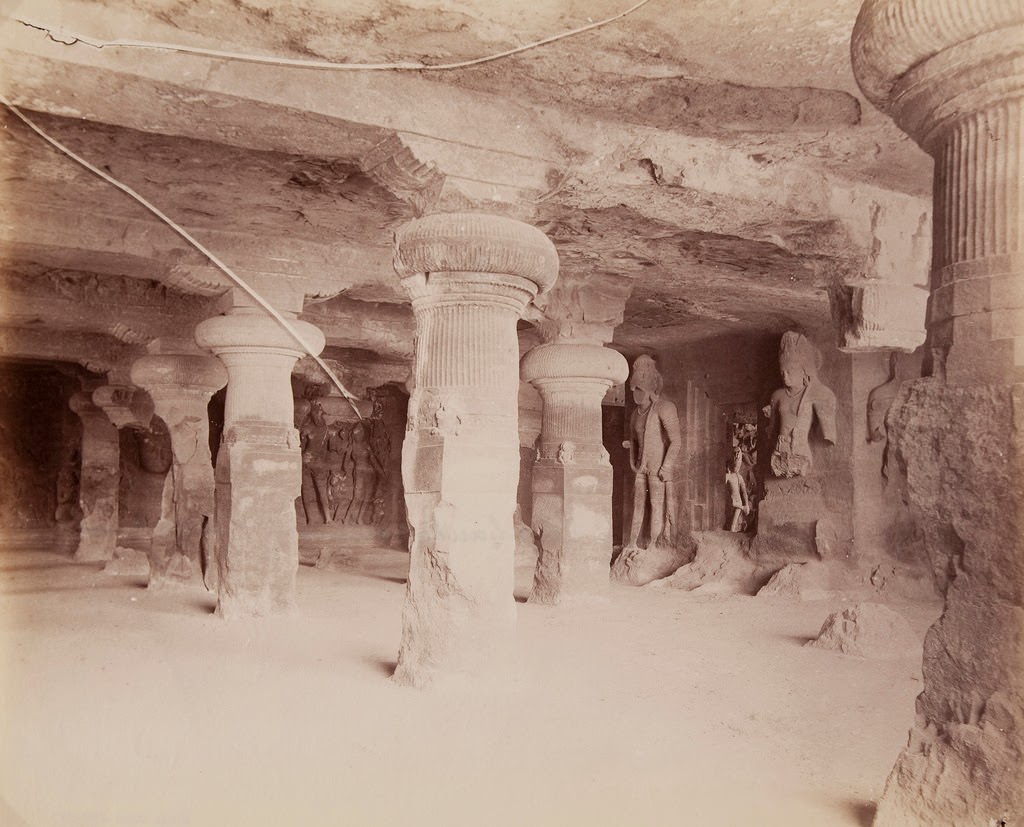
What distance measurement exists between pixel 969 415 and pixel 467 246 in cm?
276

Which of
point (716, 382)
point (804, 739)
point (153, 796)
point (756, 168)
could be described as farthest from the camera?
point (716, 382)

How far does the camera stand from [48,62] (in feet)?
12.3

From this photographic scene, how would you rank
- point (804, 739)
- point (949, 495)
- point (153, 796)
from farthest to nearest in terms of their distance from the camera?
point (804, 739)
point (153, 796)
point (949, 495)

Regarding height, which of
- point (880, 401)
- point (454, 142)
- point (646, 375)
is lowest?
point (880, 401)

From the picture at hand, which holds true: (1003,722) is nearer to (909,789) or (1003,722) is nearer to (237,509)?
(909,789)

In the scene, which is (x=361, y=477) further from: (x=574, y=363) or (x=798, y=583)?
(x=798, y=583)

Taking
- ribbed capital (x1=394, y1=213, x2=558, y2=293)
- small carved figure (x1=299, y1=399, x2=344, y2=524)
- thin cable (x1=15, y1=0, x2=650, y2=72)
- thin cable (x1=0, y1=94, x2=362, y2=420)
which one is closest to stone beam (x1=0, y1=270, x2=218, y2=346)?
thin cable (x1=0, y1=94, x2=362, y2=420)

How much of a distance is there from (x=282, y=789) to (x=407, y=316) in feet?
25.1

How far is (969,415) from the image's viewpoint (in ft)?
8.27

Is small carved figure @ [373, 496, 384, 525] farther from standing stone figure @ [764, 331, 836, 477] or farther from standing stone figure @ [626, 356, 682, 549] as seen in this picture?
standing stone figure @ [764, 331, 836, 477]

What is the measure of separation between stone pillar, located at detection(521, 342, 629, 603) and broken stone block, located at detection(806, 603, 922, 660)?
7.38 ft

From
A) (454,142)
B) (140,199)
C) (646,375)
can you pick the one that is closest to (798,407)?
(646,375)

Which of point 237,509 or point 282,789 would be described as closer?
point 282,789

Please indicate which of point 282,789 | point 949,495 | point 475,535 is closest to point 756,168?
point 475,535
